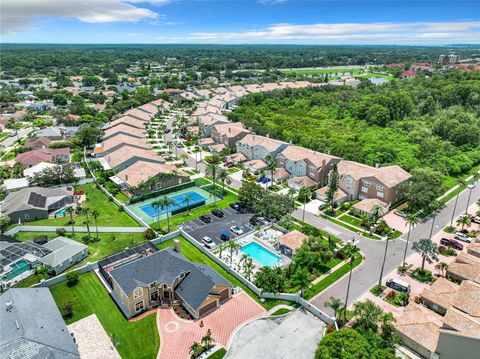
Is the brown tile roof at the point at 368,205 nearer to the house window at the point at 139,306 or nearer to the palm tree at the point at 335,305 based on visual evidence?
the palm tree at the point at 335,305

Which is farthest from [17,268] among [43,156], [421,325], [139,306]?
[421,325]

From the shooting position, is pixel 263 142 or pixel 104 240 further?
pixel 263 142

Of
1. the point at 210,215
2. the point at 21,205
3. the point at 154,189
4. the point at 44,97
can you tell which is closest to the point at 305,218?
the point at 210,215

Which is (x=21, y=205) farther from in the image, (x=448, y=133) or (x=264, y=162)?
(x=448, y=133)

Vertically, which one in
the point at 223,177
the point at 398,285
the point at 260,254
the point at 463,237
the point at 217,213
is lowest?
the point at 260,254

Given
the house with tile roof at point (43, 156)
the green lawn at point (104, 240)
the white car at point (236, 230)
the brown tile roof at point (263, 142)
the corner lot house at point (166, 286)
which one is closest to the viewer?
the corner lot house at point (166, 286)

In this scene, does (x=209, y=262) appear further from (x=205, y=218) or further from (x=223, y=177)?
(x=223, y=177)

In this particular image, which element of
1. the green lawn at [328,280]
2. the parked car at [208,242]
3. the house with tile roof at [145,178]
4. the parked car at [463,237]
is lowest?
the green lawn at [328,280]

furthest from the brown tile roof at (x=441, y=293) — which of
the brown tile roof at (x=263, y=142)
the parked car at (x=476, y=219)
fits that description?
the brown tile roof at (x=263, y=142)
